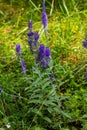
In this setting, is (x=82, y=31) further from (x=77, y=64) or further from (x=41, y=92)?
(x=41, y=92)

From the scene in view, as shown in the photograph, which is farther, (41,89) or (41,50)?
(41,89)

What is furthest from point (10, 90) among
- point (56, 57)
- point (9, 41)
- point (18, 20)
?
point (18, 20)

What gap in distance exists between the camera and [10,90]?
10.6 ft

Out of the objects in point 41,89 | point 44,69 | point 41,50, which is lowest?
point 41,89

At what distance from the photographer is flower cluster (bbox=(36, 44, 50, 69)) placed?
9.07 feet

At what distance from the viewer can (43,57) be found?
2.79 meters

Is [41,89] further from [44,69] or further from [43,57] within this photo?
[43,57]

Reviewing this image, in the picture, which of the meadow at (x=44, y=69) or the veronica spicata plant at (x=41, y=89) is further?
the meadow at (x=44, y=69)

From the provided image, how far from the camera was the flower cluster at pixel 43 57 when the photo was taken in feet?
9.07

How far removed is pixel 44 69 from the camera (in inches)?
Answer: 114

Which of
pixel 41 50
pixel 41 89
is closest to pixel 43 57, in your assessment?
pixel 41 50

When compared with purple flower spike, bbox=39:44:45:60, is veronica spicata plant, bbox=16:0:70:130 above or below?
below

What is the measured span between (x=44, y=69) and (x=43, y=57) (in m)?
0.13

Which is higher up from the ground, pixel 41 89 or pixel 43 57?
pixel 43 57
